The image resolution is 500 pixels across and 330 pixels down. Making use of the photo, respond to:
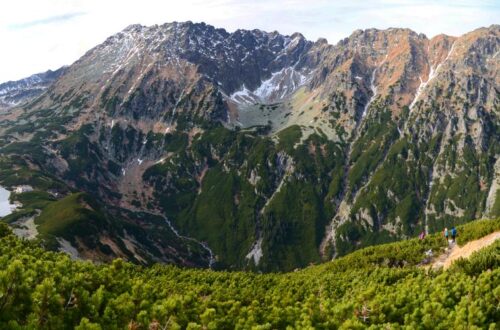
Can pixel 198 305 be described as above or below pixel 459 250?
above

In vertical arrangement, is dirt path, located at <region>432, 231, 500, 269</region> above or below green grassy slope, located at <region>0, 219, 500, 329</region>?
below

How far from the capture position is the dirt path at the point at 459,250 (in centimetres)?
6544

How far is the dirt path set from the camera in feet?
215

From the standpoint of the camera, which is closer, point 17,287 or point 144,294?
point 17,287

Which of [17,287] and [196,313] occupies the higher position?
[17,287]

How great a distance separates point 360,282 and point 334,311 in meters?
27.2

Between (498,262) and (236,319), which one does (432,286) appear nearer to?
(498,262)

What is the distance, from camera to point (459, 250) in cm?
6988

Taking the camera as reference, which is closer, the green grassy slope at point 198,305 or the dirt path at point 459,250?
the green grassy slope at point 198,305

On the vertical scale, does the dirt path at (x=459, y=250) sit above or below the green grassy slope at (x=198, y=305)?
below

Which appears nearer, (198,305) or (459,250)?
(198,305)

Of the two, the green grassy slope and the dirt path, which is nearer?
the green grassy slope

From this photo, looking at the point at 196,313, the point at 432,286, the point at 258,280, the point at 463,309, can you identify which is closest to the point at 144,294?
the point at 196,313

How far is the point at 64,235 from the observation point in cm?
19788
